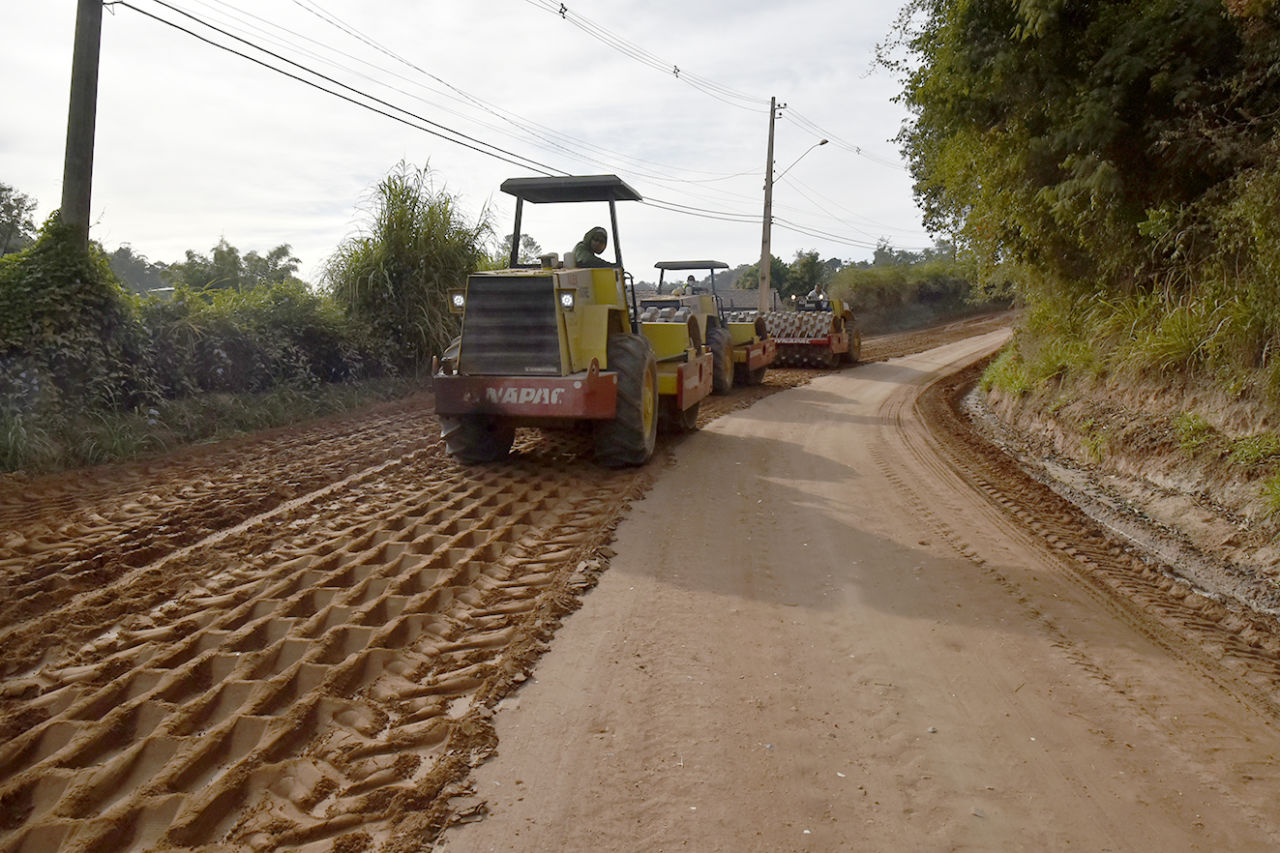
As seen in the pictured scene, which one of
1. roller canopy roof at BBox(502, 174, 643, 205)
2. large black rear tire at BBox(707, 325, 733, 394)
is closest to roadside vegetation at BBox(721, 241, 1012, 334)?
large black rear tire at BBox(707, 325, 733, 394)

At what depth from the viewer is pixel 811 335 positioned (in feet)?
69.1


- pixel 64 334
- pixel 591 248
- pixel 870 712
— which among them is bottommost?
pixel 870 712

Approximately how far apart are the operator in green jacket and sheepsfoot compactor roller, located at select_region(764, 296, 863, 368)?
11.8 metres

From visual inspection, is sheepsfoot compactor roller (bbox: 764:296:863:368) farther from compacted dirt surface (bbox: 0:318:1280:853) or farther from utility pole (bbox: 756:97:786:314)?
compacted dirt surface (bbox: 0:318:1280:853)

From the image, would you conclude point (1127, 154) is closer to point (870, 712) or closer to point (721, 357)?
point (721, 357)

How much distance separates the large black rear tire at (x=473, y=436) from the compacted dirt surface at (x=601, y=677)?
1378 mm

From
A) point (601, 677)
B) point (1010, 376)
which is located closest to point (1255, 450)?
point (601, 677)

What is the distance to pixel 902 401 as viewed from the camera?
619 inches

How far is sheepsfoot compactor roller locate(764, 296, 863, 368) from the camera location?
21.0 metres

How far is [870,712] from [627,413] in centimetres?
495

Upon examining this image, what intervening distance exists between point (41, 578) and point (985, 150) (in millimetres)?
11478

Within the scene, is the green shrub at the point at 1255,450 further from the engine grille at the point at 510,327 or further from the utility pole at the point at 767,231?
the utility pole at the point at 767,231

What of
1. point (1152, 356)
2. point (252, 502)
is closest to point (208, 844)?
point (252, 502)

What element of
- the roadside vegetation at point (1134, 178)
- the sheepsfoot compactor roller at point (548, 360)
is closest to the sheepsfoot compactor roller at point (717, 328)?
the sheepsfoot compactor roller at point (548, 360)
